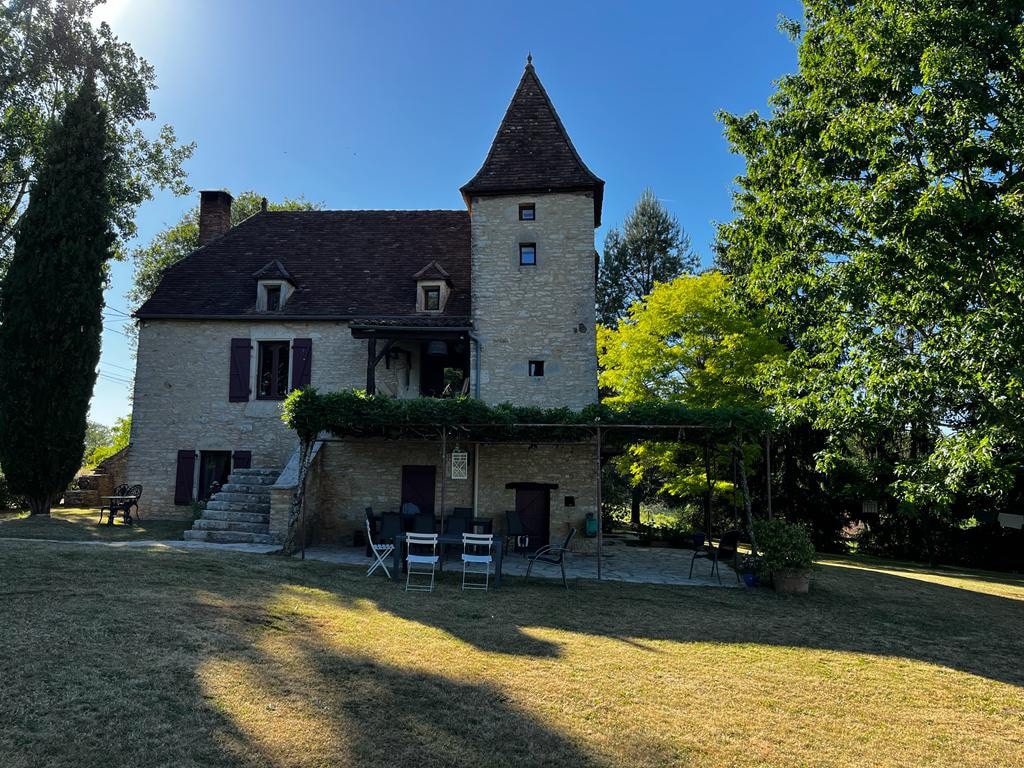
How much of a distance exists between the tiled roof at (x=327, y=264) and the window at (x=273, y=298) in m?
0.33

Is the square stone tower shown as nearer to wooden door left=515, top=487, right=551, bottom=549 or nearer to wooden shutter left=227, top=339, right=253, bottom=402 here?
wooden door left=515, top=487, right=551, bottom=549

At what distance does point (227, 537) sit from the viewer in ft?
42.4

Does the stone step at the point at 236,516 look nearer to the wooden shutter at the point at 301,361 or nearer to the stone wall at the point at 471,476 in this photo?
the stone wall at the point at 471,476

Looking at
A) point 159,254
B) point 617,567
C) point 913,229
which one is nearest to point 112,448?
point 159,254

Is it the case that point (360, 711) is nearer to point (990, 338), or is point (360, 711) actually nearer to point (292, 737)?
point (292, 737)

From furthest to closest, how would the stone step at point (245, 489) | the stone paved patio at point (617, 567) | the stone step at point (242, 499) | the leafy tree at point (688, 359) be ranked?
the leafy tree at point (688, 359)
the stone step at point (245, 489)
the stone step at point (242, 499)
the stone paved patio at point (617, 567)

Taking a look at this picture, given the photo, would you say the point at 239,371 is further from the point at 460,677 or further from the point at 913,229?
the point at 913,229

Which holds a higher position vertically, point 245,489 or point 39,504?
point 245,489

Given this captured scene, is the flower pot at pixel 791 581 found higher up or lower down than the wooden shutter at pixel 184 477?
lower down

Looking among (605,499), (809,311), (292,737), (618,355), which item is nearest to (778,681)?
(292,737)

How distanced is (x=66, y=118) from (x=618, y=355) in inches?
666

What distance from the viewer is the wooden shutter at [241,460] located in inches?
635

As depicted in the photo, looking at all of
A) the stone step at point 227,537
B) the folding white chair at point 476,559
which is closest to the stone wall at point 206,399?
the stone step at point 227,537

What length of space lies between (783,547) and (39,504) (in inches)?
691
